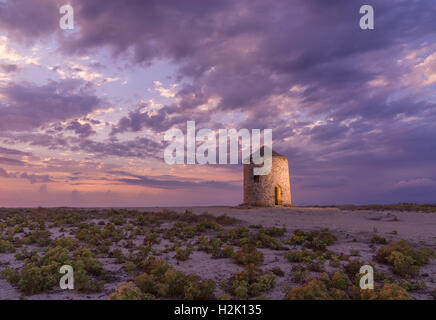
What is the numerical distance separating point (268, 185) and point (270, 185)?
0.20 metres

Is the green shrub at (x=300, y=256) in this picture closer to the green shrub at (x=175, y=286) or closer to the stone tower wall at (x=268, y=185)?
the green shrub at (x=175, y=286)

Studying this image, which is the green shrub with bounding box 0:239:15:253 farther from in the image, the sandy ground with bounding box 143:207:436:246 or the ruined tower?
the ruined tower

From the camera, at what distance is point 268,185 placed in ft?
95.6

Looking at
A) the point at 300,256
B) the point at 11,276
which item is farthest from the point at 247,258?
the point at 11,276

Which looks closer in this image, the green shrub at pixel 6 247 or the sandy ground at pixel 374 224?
the green shrub at pixel 6 247

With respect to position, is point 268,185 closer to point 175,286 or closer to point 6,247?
point 6,247

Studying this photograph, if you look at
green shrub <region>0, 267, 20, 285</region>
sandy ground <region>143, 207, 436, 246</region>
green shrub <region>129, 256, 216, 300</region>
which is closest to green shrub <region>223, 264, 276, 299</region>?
green shrub <region>129, 256, 216, 300</region>

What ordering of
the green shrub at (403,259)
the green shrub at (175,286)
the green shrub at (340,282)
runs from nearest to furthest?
the green shrub at (175,286)
the green shrub at (340,282)
the green shrub at (403,259)

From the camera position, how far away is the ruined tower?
29.1m

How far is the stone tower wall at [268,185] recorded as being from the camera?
95.3ft

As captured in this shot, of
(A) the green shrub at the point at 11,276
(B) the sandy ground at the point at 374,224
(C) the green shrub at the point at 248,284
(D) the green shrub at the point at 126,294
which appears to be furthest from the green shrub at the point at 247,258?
(B) the sandy ground at the point at 374,224

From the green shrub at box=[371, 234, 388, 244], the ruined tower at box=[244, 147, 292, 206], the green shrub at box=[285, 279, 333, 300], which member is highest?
the ruined tower at box=[244, 147, 292, 206]

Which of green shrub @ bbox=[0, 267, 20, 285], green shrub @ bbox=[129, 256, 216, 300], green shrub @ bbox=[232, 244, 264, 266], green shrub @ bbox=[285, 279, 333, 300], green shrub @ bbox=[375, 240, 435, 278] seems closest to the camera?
green shrub @ bbox=[285, 279, 333, 300]

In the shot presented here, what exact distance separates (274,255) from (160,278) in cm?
430
